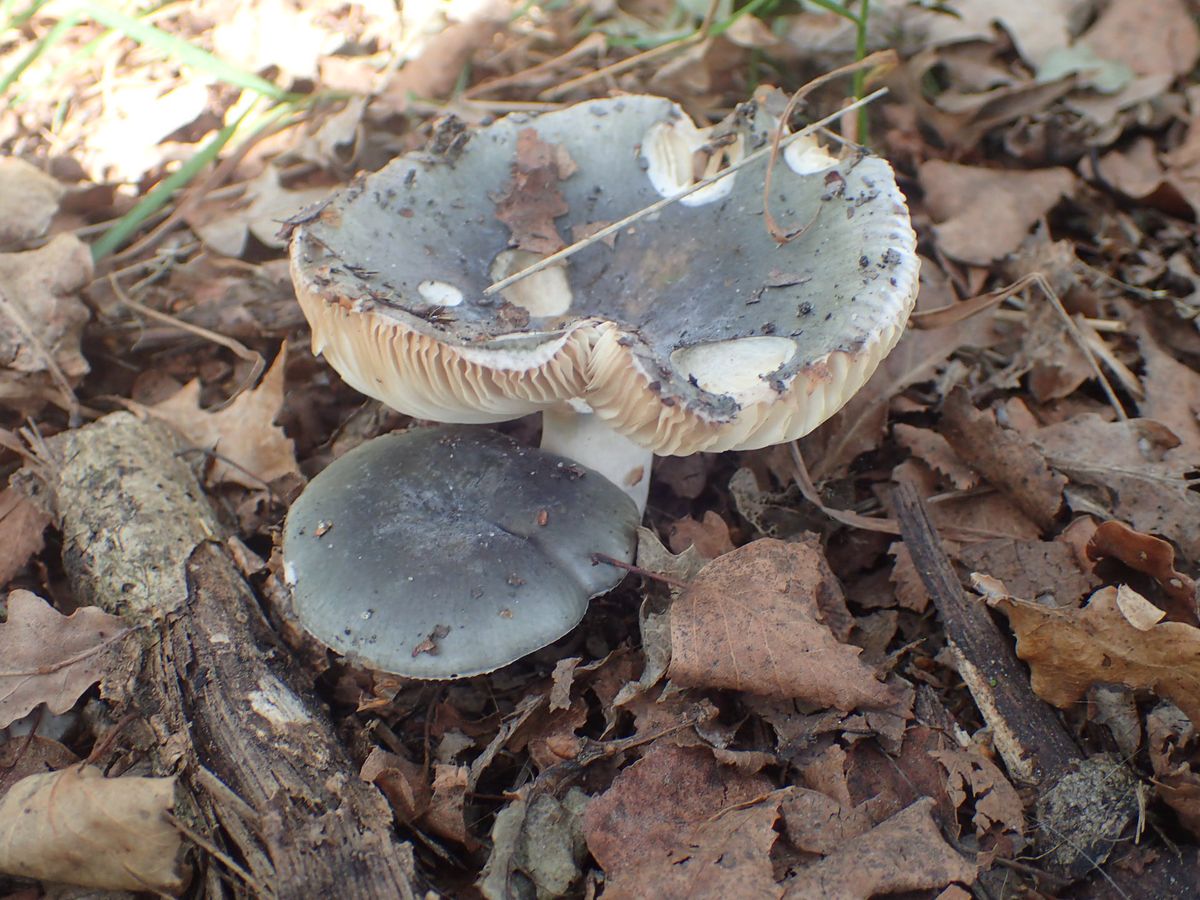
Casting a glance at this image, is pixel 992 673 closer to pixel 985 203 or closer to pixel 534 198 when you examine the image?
pixel 534 198

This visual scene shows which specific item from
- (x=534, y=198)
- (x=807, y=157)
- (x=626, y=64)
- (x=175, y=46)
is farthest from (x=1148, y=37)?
→ (x=175, y=46)

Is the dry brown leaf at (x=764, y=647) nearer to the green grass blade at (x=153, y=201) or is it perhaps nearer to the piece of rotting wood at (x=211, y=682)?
the piece of rotting wood at (x=211, y=682)

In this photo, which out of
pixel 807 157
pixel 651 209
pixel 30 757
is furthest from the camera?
pixel 807 157

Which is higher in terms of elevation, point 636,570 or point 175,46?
point 175,46

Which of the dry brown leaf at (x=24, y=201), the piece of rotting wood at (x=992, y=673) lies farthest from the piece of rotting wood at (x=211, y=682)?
the piece of rotting wood at (x=992, y=673)

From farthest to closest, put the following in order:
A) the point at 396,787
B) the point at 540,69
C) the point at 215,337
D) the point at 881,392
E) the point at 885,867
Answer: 1. the point at 540,69
2. the point at 215,337
3. the point at 881,392
4. the point at 396,787
5. the point at 885,867

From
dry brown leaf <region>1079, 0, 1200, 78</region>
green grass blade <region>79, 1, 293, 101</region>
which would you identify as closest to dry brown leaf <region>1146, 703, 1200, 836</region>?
dry brown leaf <region>1079, 0, 1200, 78</region>

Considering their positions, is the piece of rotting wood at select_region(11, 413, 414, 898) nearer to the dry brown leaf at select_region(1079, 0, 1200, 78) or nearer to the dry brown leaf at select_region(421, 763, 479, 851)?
the dry brown leaf at select_region(421, 763, 479, 851)
